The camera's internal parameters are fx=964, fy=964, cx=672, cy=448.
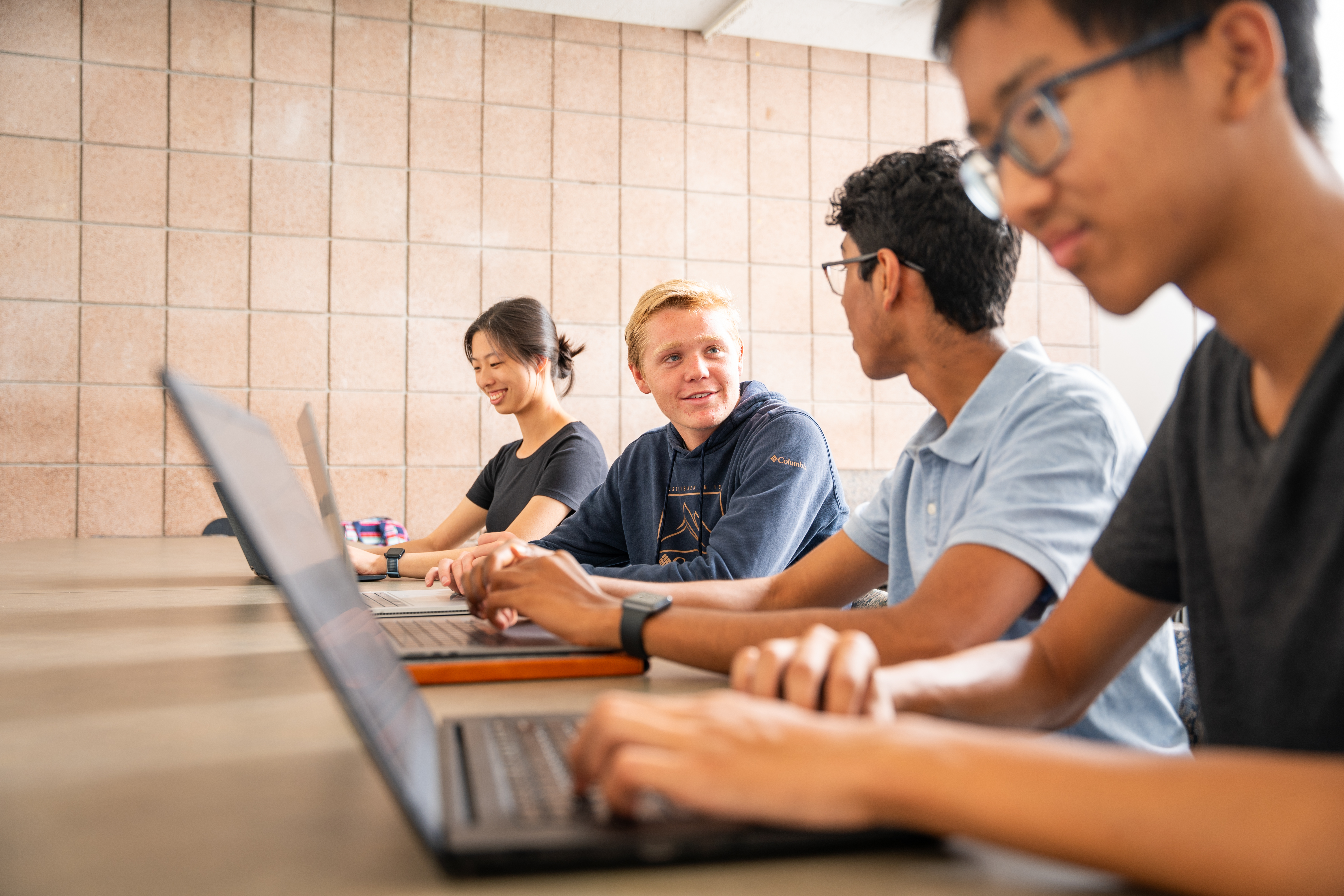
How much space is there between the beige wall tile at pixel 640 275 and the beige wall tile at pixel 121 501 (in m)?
2.03

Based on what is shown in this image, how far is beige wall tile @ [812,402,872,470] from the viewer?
458 centimetres

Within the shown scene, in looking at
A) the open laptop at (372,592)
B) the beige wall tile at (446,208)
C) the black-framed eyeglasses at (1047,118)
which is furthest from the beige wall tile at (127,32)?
the black-framed eyeglasses at (1047,118)

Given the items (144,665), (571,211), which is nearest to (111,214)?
(571,211)

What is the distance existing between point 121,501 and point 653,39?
299 cm

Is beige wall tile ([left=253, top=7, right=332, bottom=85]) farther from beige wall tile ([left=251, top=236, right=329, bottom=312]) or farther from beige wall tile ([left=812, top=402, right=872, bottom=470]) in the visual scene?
beige wall tile ([left=812, top=402, right=872, bottom=470])

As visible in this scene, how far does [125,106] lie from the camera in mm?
3795

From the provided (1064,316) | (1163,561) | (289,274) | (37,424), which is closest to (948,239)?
(1163,561)

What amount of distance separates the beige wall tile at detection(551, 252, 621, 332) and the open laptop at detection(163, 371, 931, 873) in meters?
3.63

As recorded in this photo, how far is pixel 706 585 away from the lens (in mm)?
1409

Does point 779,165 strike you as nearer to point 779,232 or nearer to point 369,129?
point 779,232

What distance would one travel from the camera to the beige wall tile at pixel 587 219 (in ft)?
14.0

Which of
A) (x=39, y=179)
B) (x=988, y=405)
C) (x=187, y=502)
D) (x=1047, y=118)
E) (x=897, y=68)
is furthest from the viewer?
(x=897, y=68)

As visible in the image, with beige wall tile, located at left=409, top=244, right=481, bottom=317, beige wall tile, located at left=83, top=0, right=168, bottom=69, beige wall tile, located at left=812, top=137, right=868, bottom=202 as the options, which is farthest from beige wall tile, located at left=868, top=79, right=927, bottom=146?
beige wall tile, located at left=83, top=0, right=168, bottom=69

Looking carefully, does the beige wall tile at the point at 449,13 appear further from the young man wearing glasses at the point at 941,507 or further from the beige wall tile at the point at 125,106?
the young man wearing glasses at the point at 941,507
